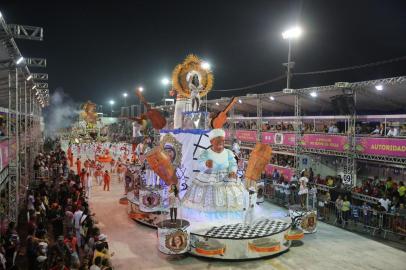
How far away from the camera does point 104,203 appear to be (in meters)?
15.9

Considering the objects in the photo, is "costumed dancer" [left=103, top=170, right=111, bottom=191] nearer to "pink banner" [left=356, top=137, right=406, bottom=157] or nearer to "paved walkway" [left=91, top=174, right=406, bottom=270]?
"paved walkway" [left=91, top=174, right=406, bottom=270]

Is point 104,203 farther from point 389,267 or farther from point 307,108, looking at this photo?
point 307,108

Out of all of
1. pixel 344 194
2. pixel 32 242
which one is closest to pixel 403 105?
pixel 344 194

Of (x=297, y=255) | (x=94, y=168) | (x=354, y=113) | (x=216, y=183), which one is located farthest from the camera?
(x=94, y=168)

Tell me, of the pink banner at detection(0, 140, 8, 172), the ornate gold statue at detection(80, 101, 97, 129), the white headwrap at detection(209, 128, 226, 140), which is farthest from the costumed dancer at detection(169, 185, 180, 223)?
the ornate gold statue at detection(80, 101, 97, 129)

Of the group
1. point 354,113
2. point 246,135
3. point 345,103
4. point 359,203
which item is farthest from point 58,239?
point 246,135

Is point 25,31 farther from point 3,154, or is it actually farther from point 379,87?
point 379,87

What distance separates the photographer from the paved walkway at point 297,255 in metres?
8.95

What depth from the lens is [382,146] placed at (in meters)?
13.5

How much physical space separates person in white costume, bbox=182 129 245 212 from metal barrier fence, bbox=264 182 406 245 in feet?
11.5

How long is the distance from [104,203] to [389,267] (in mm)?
11819

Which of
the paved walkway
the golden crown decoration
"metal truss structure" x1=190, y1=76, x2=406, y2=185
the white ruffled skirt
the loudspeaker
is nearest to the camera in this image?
the paved walkway

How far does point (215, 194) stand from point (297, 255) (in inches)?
117

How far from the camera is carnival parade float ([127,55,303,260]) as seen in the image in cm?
927
